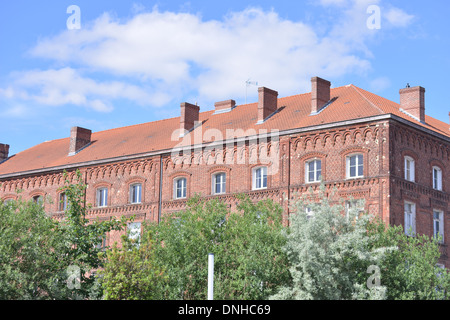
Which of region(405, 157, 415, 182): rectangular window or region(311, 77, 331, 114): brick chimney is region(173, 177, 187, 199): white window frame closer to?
region(311, 77, 331, 114): brick chimney

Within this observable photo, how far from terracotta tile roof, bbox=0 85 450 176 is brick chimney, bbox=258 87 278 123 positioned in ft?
1.45

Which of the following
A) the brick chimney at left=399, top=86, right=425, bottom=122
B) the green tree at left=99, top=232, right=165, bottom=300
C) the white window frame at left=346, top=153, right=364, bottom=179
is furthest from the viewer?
the brick chimney at left=399, top=86, right=425, bottom=122

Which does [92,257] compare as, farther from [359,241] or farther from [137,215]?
[137,215]

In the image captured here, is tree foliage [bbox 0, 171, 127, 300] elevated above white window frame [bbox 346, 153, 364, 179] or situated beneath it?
situated beneath

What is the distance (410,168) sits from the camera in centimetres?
3622

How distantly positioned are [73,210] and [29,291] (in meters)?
4.17

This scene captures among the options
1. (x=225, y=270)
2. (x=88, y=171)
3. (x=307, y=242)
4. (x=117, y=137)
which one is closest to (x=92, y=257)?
(x=225, y=270)

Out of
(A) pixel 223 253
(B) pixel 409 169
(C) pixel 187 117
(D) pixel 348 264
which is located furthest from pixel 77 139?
(D) pixel 348 264

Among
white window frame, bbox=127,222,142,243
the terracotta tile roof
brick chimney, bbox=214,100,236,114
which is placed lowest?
white window frame, bbox=127,222,142,243

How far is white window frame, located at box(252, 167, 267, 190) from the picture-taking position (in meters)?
38.7

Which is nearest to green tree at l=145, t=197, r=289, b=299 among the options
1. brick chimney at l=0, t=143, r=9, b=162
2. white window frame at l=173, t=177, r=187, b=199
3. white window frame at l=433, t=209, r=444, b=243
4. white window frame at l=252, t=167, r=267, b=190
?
white window frame at l=252, t=167, r=267, b=190

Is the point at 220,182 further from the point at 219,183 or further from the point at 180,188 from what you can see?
the point at 180,188

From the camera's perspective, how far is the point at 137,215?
143ft

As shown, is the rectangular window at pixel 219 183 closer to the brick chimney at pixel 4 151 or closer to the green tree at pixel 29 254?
the green tree at pixel 29 254
